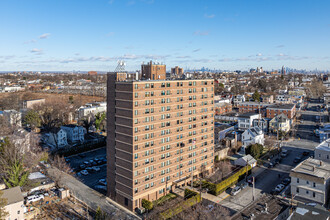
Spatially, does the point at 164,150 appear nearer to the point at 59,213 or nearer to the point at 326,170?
the point at 59,213

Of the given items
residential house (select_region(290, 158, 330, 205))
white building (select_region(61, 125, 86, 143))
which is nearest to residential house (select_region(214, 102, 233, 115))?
white building (select_region(61, 125, 86, 143))

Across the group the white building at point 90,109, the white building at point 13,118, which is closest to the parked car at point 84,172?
the white building at point 13,118

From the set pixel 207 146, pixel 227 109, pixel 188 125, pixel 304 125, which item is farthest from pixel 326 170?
pixel 227 109

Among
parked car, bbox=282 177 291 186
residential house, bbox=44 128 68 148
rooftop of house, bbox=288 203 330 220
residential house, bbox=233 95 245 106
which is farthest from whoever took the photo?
residential house, bbox=233 95 245 106

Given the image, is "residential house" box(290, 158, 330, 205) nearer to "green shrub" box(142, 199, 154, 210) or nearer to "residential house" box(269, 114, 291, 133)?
"green shrub" box(142, 199, 154, 210)

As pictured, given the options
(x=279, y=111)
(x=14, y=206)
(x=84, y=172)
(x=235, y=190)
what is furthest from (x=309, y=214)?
(x=279, y=111)

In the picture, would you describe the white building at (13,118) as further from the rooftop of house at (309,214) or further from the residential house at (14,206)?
the rooftop of house at (309,214)

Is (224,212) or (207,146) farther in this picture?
(207,146)

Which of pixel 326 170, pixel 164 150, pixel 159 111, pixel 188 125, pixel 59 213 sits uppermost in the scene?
pixel 159 111

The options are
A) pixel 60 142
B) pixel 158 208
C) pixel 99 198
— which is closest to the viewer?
pixel 158 208
